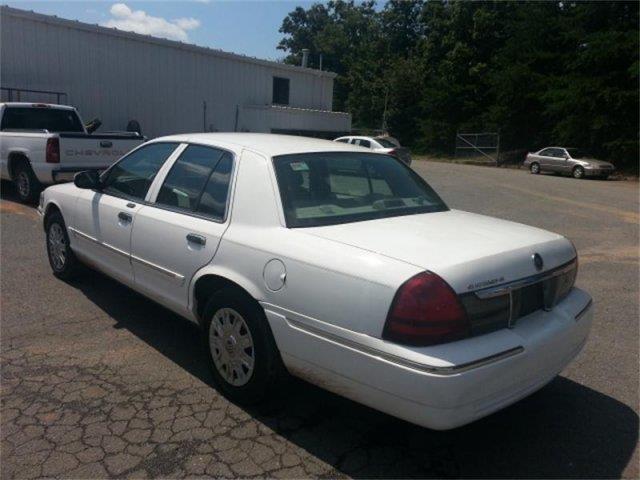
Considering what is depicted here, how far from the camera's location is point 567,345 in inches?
126

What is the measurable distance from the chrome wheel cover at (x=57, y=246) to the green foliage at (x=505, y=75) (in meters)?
29.7

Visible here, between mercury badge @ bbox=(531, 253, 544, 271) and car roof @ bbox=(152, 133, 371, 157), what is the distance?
1.63 m

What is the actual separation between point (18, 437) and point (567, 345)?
118 inches

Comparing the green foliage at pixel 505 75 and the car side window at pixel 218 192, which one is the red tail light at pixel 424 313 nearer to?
the car side window at pixel 218 192

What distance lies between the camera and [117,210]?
14.9 ft

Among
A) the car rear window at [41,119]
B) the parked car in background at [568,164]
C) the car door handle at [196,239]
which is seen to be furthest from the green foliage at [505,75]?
the car door handle at [196,239]

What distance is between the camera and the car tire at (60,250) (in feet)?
18.0

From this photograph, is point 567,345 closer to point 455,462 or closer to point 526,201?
point 455,462

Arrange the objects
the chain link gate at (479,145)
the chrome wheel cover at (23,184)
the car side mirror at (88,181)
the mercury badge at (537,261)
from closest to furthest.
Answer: the mercury badge at (537,261) → the car side mirror at (88,181) → the chrome wheel cover at (23,184) → the chain link gate at (479,145)

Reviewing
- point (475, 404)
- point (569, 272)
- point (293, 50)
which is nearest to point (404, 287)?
point (475, 404)

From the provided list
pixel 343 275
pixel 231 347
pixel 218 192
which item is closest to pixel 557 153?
pixel 218 192

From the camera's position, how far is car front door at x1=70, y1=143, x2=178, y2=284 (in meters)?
4.42

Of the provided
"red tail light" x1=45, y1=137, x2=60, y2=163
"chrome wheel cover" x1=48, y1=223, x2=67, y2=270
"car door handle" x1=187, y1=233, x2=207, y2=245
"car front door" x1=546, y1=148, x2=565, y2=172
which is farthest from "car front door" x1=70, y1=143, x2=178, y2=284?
"car front door" x1=546, y1=148, x2=565, y2=172

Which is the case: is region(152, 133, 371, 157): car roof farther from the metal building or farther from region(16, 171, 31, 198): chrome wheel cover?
the metal building
